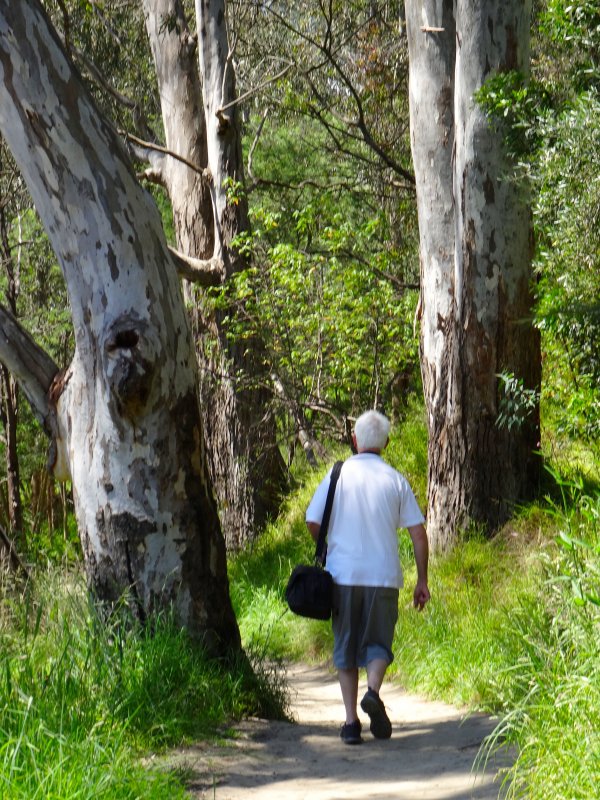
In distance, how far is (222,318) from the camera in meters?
13.2

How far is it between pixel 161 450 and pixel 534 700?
2506 mm

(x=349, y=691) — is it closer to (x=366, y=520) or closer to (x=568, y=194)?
(x=366, y=520)

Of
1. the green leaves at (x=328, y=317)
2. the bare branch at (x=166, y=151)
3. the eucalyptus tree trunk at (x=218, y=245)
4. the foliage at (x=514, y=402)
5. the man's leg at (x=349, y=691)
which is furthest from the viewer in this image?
the eucalyptus tree trunk at (x=218, y=245)

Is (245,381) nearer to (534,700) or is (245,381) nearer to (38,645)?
(38,645)

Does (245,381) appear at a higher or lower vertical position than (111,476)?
higher

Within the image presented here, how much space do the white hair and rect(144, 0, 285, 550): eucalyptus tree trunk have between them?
6.18 meters

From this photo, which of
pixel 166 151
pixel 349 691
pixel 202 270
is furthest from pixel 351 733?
pixel 166 151

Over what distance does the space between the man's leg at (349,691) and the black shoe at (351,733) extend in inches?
1.2

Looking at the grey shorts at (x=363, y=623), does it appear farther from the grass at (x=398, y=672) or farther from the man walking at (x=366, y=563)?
the grass at (x=398, y=672)

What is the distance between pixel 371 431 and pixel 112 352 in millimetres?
1547

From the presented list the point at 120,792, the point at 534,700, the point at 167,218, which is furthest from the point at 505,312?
the point at 167,218

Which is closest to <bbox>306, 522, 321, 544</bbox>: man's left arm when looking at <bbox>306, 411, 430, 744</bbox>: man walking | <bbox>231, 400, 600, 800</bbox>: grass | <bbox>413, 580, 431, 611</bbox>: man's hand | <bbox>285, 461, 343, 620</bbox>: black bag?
<bbox>306, 411, 430, 744</bbox>: man walking

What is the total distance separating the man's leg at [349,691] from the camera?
606 centimetres

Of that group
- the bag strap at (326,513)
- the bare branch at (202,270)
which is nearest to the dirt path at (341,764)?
the bag strap at (326,513)
